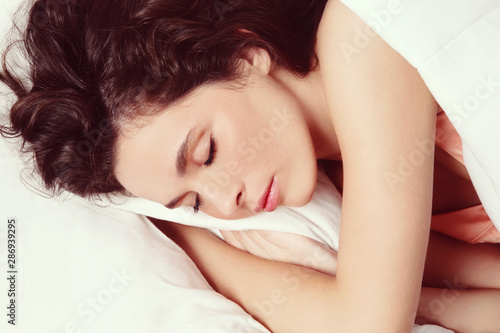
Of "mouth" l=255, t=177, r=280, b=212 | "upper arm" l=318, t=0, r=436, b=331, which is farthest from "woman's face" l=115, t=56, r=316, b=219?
"upper arm" l=318, t=0, r=436, b=331

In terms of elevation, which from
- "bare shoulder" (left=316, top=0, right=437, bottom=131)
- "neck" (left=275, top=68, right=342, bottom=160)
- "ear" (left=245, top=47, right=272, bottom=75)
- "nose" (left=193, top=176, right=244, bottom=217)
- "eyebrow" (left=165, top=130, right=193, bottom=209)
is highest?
"bare shoulder" (left=316, top=0, right=437, bottom=131)

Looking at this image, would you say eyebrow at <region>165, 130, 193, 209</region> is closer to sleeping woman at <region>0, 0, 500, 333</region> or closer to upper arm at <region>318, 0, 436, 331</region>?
sleeping woman at <region>0, 0, 500, 333</region>

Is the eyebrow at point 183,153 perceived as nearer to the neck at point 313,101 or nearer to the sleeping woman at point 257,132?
the sleeping woman at point 257,132

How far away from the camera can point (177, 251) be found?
1199 mm

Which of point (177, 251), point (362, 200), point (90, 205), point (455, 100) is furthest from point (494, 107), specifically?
point (90, 205)

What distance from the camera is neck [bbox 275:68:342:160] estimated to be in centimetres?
112

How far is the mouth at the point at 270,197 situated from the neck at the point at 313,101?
0.18m

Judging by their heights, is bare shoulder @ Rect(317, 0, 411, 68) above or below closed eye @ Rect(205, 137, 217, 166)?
above

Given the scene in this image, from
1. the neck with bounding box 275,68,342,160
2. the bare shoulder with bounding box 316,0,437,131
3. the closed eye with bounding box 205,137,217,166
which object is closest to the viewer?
the bare shoulder with bounding box 316,0,437,131

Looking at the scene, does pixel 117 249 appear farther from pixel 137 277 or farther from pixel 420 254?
pixel 420 254

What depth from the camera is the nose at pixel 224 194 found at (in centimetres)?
105

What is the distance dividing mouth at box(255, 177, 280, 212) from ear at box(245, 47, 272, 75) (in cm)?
23

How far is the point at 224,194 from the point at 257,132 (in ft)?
0.47

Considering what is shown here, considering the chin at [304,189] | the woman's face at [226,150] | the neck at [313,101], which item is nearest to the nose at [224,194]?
the woman's face at [226,150]
